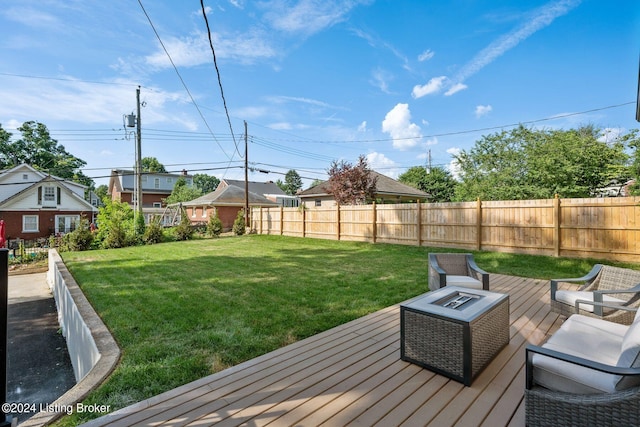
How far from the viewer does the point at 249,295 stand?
525 cm

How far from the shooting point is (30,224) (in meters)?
21.9

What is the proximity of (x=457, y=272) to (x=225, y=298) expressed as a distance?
397cm

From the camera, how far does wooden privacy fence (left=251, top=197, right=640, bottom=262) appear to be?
24.8 feet

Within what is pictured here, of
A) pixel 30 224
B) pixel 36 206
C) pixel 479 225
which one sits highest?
pixel 36 206

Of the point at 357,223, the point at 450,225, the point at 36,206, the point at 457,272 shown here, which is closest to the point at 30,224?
the point at 36,206

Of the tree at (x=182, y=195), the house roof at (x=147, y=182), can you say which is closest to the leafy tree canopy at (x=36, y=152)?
the house roof at (x=147, y=182)

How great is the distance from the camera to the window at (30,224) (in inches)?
852

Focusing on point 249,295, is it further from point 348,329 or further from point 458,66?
point 458,66

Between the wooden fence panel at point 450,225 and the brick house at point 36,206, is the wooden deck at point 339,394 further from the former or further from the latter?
the brick house at point 36,206

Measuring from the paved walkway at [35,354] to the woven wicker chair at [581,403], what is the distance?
3.76 metres

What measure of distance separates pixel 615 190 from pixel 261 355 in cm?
1937

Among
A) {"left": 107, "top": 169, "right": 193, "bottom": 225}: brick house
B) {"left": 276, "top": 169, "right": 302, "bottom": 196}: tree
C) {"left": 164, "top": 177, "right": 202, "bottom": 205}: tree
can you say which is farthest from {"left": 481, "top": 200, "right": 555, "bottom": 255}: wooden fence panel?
{"left": 276, "top": 169, "right": 302, "bottom": 196}: tree

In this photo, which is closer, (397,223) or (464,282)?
(464,282)

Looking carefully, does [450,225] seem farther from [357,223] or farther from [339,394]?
[339,394]
